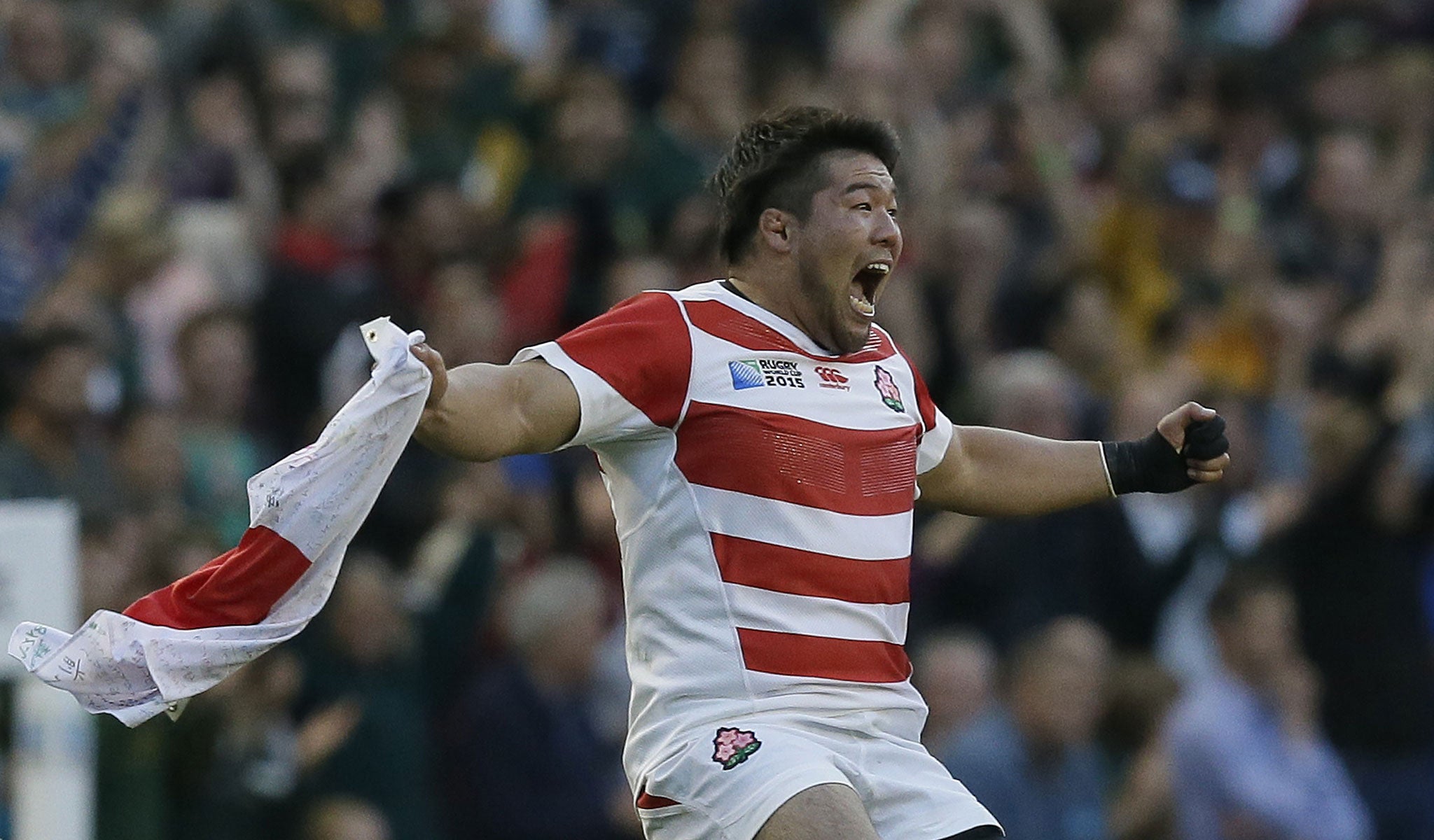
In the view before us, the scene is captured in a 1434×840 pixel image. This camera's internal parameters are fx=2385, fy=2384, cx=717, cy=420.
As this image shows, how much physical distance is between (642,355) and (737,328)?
1.03 feet

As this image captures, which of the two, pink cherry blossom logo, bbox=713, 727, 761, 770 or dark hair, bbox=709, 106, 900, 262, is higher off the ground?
dark hair, bbox=709, 106, 900, 262

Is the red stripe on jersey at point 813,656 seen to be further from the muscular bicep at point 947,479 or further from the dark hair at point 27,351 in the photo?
the dark hair at point 27,351

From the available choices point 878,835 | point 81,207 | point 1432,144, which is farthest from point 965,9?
point 878,835

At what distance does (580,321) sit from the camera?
10492 millimetres

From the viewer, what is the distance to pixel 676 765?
217 inches

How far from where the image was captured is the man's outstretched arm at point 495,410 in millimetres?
5164

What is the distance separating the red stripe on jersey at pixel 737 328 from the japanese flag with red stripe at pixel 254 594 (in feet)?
2.75

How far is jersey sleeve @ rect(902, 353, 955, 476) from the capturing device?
20.3 ft

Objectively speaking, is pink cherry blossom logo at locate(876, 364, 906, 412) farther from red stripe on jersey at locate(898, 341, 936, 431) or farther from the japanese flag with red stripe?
the japanese flag with red stripe

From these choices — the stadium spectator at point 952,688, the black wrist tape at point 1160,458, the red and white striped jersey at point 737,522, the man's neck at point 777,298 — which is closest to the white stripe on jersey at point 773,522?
the red and white striped jersey at point 737,522

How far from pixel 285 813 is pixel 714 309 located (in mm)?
3504

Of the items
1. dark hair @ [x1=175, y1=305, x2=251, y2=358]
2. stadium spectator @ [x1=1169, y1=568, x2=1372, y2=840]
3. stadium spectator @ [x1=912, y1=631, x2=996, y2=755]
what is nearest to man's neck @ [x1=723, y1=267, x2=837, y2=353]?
stadium spectator @ [x1=912, y1=631, x2=996, y2=755]

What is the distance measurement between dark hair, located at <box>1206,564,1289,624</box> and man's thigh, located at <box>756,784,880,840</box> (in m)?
4.85

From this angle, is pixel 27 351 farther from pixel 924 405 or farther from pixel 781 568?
pixel 781 568
